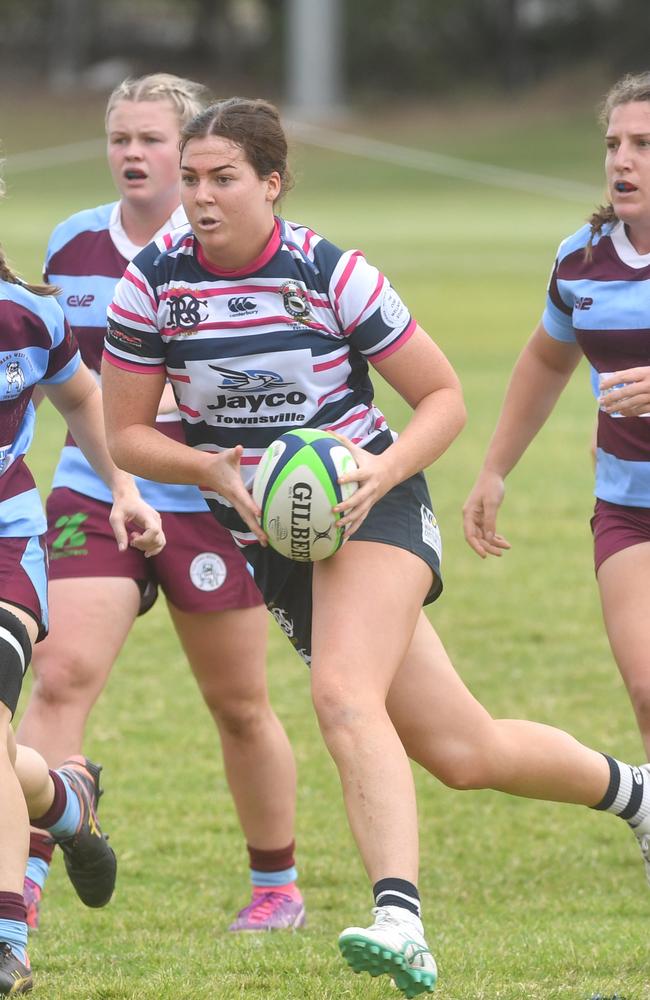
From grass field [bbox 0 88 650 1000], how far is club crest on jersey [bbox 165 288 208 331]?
526mm

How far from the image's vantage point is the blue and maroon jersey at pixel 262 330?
13.9ft

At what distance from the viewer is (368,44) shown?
58.9 m

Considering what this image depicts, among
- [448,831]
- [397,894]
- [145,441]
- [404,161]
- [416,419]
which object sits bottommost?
[404,161]

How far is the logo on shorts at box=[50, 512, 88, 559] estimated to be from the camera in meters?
5.45

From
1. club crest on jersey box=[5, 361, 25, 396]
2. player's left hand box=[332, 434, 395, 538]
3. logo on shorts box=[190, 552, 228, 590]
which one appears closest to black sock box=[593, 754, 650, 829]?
player's left hand box=[332, 434, 395, 538]

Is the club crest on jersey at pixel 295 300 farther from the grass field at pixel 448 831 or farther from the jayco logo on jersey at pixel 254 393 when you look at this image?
the grass field at pixel 448 831

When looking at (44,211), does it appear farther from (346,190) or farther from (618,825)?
(618,825)

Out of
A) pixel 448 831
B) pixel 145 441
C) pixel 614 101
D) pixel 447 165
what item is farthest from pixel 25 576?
pixel 447 165

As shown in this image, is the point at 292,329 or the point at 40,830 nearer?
the point at 292,329

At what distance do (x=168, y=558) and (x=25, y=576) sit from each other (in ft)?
4.00

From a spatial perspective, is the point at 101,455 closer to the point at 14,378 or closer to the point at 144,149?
the point at 14,378

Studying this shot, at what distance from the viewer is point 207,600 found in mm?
5438

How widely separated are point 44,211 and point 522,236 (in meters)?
11.1

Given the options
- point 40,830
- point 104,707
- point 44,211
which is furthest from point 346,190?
point 40,830
